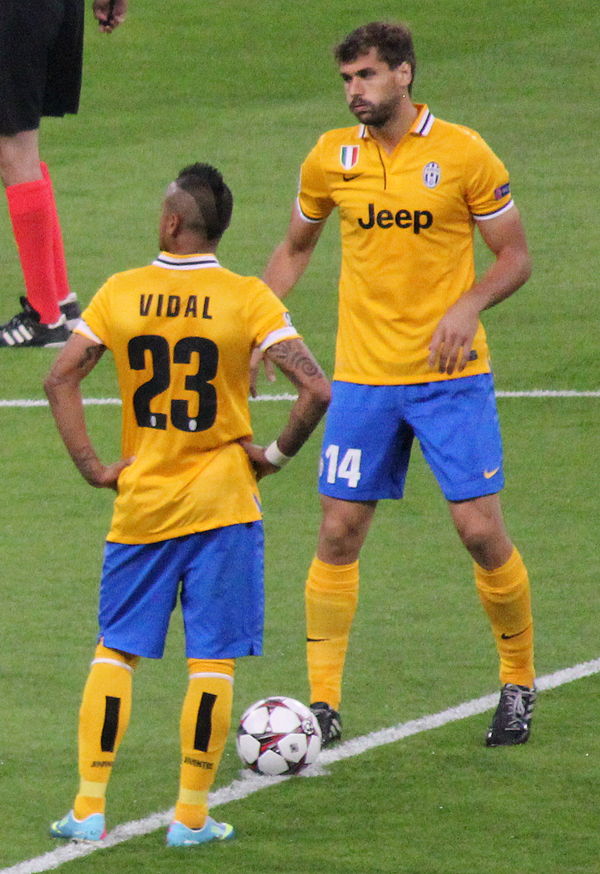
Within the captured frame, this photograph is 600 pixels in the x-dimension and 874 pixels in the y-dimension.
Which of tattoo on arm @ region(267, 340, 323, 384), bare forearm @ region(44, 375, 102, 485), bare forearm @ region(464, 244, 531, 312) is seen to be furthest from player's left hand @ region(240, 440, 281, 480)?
bare forearm @ region(464, 244, 531, 312)

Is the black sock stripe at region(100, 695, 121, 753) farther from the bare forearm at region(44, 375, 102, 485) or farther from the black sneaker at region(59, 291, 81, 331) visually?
the black sneaker at region(59, 291, 81, 331)

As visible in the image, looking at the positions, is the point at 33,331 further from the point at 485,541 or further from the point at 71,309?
the point at 485,541

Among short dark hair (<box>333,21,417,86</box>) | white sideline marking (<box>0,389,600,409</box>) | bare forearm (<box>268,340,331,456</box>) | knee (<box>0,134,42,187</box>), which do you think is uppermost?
short dark hair (<box>333,21,417,86</box>)

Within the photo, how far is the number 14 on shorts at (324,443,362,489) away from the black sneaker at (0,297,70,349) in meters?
5.47

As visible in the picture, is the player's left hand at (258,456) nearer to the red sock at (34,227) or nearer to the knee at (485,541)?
the knee at (485,541)

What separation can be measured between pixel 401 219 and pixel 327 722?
158 centimetres

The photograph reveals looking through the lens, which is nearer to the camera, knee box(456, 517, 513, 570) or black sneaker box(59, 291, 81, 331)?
knee box(456, 517, 513, 570)

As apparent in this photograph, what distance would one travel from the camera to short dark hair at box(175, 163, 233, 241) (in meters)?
5.47

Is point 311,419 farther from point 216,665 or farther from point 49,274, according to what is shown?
point 49,274

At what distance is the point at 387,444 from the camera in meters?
6.37

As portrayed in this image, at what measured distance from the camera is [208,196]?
548cm

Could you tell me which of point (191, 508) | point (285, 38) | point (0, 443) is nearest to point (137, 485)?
point (191, 508)

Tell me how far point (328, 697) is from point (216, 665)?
0.99 meters

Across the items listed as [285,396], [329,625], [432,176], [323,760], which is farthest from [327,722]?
[285,396]
